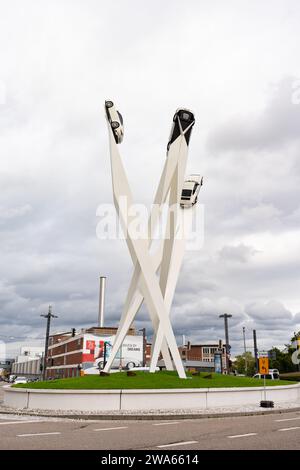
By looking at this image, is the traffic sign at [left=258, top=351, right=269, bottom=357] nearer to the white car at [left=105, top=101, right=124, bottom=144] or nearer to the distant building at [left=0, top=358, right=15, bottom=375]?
the white car at [left=105, top=101, right=124, bottom=144]

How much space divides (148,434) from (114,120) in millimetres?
17804

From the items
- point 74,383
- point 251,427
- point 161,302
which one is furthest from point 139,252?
point 251,427

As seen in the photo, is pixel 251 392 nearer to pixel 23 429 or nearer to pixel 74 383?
pixel 74 383

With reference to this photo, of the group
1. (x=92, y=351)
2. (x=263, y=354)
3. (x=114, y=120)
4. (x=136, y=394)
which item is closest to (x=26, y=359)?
(x=92, y=351)

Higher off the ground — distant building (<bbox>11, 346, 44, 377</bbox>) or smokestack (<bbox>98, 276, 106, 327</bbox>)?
smokestack (<bbox>98, 276, 106, 327</bbox>)

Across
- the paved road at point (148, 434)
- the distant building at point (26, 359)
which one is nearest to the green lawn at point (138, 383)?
the paved road at point (148, 434)

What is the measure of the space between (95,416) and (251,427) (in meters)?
5.58

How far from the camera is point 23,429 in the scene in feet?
41.7

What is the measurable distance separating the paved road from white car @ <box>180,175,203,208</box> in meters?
14.8

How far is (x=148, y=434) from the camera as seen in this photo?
11.7 m

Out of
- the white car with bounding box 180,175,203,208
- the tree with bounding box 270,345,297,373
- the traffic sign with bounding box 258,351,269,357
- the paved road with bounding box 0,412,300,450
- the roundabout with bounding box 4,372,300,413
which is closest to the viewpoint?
the paved road with bounding box 0,412,300,450

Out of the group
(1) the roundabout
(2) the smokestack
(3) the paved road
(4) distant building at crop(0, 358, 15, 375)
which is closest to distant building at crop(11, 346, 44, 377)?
(4) distant building at crop(0, 358, 15, 375)

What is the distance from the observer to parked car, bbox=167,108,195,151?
2558 centimetres

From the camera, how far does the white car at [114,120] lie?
2506 centimetres
